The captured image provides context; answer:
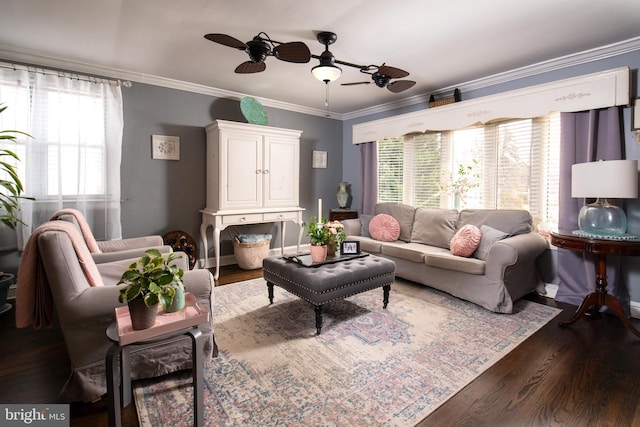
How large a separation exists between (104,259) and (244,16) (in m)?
2.18

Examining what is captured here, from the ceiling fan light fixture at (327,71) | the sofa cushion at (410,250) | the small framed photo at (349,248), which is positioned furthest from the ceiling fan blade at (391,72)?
the sofa cushion at (410,250)

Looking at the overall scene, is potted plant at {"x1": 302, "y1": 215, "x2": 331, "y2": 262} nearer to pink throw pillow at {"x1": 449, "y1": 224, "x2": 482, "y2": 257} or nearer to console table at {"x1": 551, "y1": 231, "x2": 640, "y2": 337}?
pink throw pillow at {"x1": 449, "y1": 224, "x2": 482, "y2": 257}

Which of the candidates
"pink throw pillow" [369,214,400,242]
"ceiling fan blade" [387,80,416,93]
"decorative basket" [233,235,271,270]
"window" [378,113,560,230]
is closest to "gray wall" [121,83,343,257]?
"decorative basket" [233,235,271,270]

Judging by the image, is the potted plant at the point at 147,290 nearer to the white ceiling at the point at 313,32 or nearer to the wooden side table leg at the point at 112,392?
the wooden side table leg at the point at 112,392

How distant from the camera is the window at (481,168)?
3.41 metres

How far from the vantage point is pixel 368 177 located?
17.3 ft

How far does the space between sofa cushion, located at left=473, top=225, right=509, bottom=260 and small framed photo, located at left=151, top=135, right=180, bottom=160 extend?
3652 mm

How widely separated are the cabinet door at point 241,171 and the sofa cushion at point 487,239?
2.67 m

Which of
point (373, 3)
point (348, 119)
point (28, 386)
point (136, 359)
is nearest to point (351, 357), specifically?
point (136, 359)

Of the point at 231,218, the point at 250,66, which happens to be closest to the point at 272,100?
the point at 231,218

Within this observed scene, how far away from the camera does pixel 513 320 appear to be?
275 cm

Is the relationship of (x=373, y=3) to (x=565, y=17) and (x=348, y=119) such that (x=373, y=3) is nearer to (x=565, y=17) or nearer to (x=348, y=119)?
(x=565, y=17)

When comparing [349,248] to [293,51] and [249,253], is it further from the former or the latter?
[293,51]

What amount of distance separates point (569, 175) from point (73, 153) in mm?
4983
